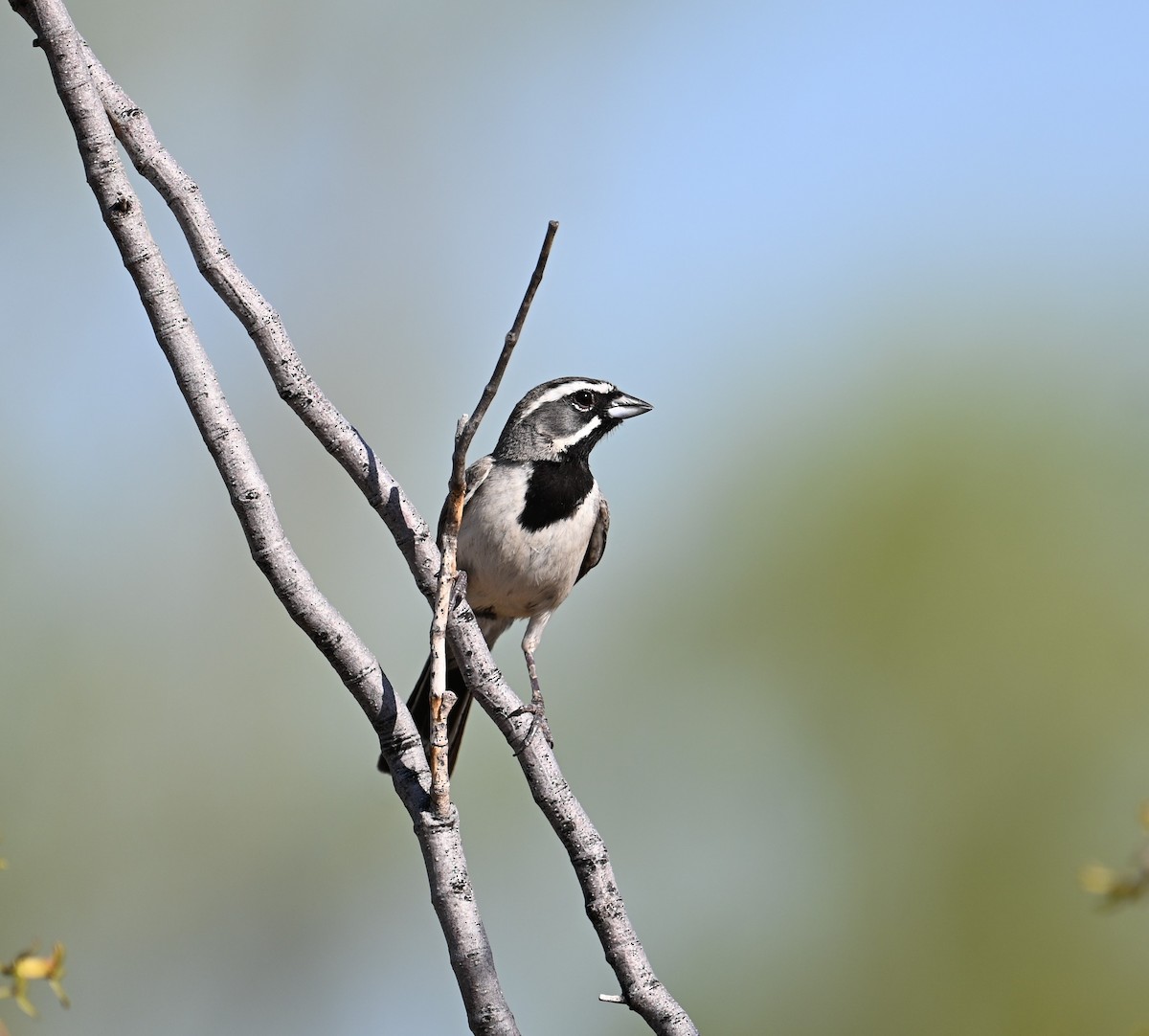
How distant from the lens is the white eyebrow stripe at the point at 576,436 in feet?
24.4

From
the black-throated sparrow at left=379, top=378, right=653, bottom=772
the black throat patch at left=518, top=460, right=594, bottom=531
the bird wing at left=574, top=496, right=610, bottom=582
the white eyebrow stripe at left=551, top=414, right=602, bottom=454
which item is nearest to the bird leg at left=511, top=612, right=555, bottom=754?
the black-throated sparrow at left=379, top=378, right=653, bottom=772

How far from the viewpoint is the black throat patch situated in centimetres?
706

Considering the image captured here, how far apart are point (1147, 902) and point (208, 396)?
231cm

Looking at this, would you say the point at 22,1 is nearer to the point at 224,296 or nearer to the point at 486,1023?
the point at 224,296

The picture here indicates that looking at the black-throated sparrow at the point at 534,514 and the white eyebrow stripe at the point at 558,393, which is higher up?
the white eyebrow stripe at the point at 558,393

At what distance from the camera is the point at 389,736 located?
3.23 metres

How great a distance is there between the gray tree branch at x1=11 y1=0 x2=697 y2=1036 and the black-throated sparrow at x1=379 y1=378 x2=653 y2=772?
3.26m

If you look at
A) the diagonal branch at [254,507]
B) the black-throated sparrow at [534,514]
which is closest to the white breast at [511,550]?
the black-throated sparrow at [534,514]

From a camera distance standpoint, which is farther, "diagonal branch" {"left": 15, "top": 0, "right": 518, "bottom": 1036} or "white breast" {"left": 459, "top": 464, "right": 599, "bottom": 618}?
"white breast" {"left": 459, "top": 464, "right": 599, "bottom": 618}

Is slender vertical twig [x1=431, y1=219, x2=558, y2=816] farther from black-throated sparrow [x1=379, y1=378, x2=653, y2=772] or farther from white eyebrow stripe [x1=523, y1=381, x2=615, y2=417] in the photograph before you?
white eyebrow stripe [x1=523, y1=381, x2=615, y2=417]

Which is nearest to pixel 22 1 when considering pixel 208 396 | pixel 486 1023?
pixel 208 396

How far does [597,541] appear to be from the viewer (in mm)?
7719

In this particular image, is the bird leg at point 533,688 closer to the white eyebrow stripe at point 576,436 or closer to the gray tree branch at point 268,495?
the gray tree branch at point 268,495

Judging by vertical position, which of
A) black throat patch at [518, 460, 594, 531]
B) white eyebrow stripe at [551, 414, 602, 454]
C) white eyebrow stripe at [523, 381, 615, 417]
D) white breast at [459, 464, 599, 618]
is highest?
white eyebrow stripe at [523, 381, 615, 417]
